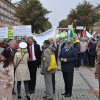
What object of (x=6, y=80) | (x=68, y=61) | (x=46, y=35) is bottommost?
(x=6, y=80)

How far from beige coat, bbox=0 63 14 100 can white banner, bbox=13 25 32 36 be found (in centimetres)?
1082

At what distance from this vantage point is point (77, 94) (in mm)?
13281

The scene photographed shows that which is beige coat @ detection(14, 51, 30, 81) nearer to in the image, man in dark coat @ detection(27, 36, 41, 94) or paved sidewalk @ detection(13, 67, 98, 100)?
paved sidewalk @ detection(13, 67, 98, 100)

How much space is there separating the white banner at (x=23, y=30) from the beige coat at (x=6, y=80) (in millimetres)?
10821

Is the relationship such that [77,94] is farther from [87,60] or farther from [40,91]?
[87,60]

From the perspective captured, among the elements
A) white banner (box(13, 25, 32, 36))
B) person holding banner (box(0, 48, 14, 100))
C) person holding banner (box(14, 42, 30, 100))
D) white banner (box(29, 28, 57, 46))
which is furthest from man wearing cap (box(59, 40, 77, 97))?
white banner (box(29, 28, 57, 46))

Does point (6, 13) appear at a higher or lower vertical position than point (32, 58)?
higher

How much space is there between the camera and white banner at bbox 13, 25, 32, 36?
796 inches

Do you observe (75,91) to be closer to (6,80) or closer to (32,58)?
(32,58)

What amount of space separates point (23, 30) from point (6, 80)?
11.1 metres

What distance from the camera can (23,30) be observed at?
2039cm

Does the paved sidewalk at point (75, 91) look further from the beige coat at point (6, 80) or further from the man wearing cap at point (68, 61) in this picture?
the beige coat at point (6, 80)

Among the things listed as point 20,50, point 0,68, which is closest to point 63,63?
point 20,50

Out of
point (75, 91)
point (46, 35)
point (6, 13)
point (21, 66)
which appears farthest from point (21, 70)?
point (6, 13)
